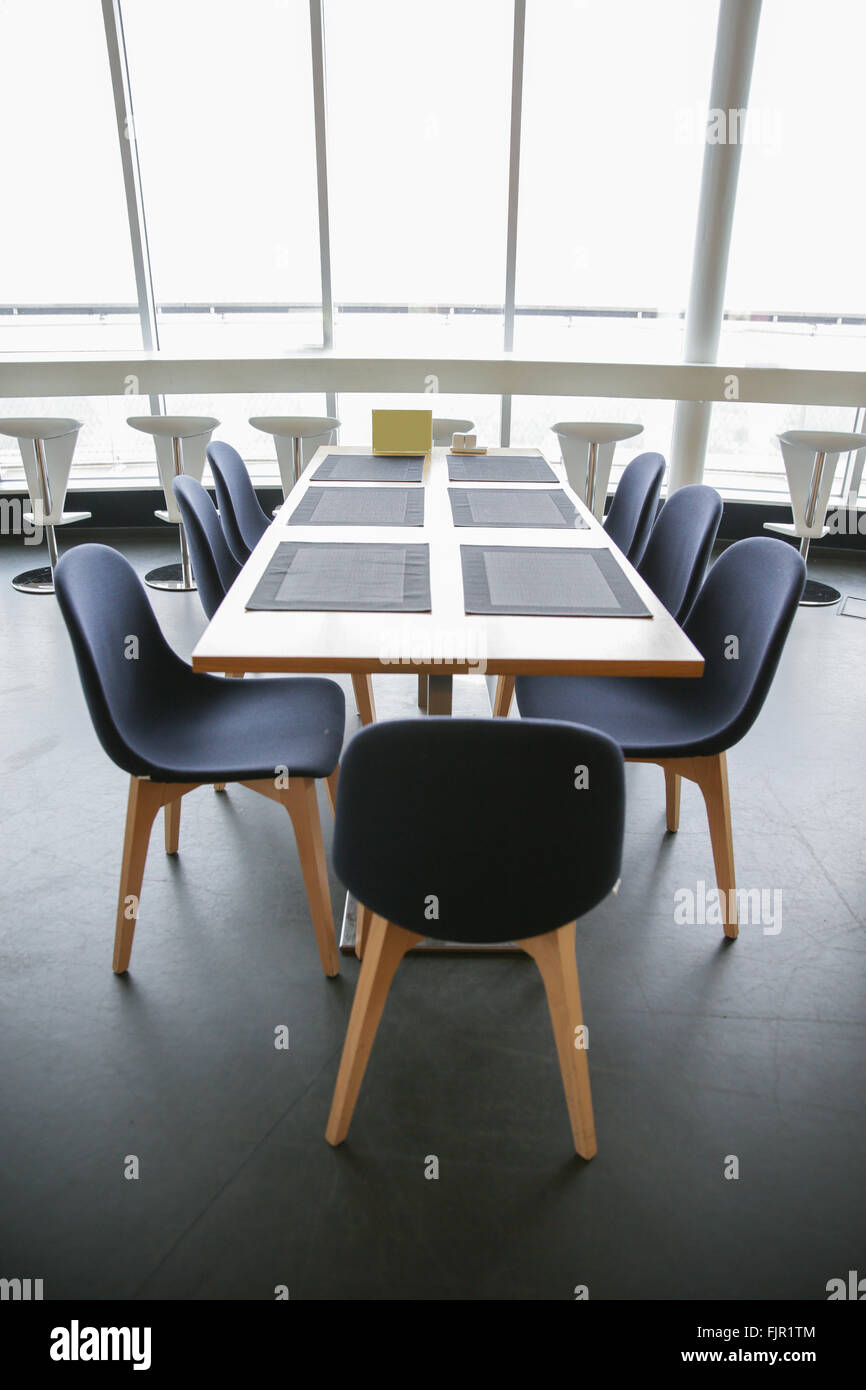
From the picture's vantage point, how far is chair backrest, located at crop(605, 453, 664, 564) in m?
3.18

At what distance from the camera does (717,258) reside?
495 cm

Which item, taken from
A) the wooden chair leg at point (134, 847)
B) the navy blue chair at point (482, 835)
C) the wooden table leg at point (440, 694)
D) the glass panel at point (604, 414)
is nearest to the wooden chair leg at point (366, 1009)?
the navy blue chair at point (482, 835)

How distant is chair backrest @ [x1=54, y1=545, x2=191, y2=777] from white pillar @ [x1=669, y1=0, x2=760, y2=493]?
383 centimetres

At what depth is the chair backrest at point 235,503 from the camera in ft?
10.6

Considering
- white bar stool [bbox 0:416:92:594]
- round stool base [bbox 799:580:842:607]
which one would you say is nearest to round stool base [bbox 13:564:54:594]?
white bar stool [bbox 0:416:92:594]

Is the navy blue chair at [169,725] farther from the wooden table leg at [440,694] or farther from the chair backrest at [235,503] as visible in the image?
the chair backrest at [235,503]

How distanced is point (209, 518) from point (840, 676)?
8.40 ft

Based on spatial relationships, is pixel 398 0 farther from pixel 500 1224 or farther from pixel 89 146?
pixel 500 1224

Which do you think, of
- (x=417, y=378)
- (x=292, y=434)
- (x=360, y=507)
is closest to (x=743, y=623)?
(x=360, y=507)

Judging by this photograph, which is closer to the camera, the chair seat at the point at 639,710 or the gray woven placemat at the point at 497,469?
the chair seat at the point at 639,710

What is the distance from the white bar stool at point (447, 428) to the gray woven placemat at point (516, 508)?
5.45 ft

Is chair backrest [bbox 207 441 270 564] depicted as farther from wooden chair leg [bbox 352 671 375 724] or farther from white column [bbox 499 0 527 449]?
white column [bbox 499 0 527 449]

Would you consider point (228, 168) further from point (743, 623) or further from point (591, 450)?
point (743, 623)

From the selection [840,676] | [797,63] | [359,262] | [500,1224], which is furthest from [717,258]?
[500,1224]
